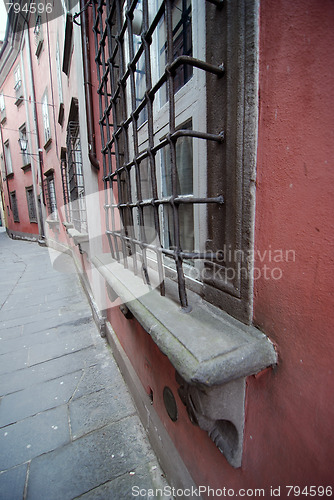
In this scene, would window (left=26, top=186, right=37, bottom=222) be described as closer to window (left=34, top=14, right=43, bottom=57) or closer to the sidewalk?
window (left=34, top=14, right=43, bottom=57)

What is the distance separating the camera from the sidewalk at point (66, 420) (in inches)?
59.3

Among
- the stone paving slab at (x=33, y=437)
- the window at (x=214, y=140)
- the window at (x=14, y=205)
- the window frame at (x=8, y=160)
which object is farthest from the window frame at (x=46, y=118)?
the window at (x=214, y=140)

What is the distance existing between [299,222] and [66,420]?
90.5 inches

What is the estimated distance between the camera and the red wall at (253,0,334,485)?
48 cm

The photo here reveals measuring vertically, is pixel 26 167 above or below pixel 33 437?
above

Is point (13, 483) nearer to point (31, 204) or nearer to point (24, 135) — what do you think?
point (31, 204)

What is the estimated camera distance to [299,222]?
535 mm

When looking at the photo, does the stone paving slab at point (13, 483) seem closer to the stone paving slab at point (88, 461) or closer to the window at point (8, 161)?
the stone paving slab at point (88, 461)

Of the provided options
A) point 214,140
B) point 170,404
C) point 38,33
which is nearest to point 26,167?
point 38,33

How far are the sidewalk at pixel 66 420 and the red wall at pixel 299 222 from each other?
143 cm

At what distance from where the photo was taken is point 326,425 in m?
0.52

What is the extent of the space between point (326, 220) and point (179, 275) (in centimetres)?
45

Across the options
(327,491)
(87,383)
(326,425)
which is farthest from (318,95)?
(87,383)

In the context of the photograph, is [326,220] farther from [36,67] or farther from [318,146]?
[36,67]
